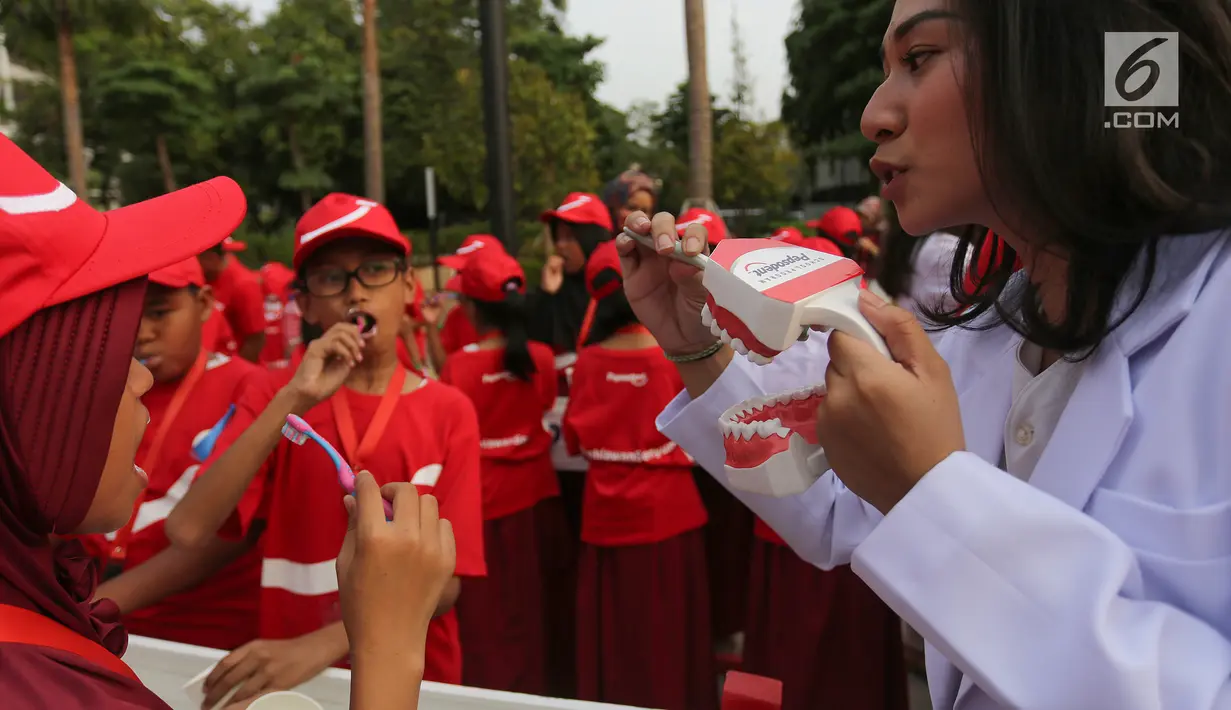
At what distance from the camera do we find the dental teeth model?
37.9 inches

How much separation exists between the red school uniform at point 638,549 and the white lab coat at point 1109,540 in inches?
103

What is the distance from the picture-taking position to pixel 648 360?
3686mm

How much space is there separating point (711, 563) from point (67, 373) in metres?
3.89

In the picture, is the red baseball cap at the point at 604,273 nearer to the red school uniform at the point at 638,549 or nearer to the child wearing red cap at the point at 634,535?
the child wearing red cap at the point at 634,535

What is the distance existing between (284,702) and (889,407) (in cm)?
110

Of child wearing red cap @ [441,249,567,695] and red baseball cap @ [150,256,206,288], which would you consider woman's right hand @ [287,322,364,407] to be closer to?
red baseball cap @ [150,256,206,288]

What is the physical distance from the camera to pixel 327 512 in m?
2.27

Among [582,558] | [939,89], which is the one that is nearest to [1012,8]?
[939,89]

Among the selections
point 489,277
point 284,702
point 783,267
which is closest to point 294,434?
point 284,702

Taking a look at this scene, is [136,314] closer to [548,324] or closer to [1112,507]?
[1112,507]

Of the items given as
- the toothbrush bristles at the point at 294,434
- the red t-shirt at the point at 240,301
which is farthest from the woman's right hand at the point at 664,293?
the red t-shirt at the point at 240,301

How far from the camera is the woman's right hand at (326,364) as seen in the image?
2156mm

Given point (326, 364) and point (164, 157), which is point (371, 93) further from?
point (164, 157)

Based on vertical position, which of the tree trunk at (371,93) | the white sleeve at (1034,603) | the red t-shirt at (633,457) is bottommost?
the red t-shirt at (633,457)
